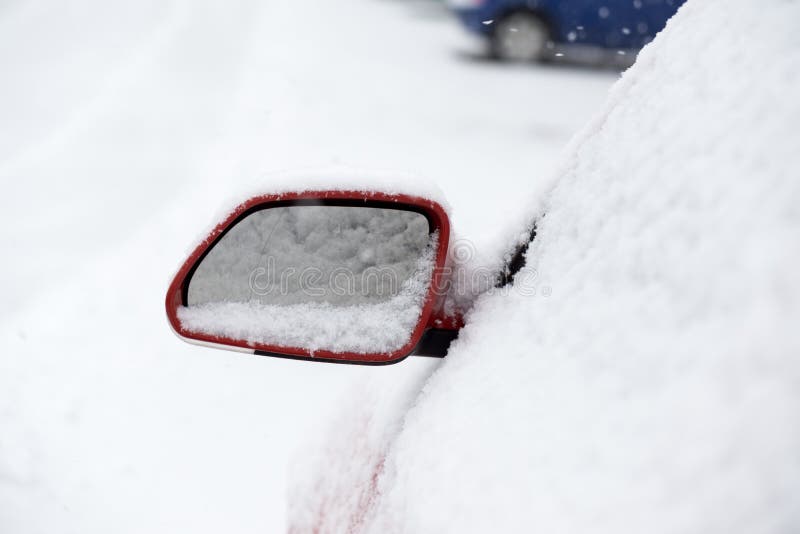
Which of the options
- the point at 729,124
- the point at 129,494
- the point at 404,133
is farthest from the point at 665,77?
the point at 404,133

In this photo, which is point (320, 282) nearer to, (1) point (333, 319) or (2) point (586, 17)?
(1) point (333, 319)

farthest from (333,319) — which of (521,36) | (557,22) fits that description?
(521,36)

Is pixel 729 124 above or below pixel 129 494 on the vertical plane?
above

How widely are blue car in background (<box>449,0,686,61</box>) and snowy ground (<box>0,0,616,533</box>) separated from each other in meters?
0.50

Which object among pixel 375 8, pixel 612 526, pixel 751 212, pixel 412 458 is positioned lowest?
pixel 375 8

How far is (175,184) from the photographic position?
6684mm

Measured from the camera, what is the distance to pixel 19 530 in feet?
8.88

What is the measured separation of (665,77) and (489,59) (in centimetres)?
1113

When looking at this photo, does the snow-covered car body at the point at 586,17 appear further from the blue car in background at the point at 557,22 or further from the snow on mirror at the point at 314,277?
the snow on mirror at the point at 314,277

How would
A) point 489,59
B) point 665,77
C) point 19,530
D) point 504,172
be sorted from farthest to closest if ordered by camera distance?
1. point 489,59
2. point 504,172
3. point 19,530
4. point 665,77

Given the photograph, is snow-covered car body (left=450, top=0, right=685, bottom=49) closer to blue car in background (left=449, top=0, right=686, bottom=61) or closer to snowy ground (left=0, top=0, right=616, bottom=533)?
blue car in background (left=449, top=0, right=686, bottom=61)

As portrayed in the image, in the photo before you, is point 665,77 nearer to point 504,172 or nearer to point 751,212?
point 751,212

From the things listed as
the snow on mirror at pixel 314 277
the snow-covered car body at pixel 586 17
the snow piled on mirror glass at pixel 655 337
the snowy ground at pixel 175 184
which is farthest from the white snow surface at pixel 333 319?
the snow-covered car body at pixel 586 17

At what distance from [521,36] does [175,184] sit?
21.1 feet
